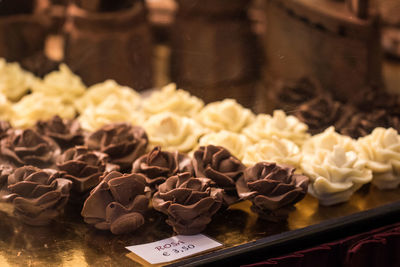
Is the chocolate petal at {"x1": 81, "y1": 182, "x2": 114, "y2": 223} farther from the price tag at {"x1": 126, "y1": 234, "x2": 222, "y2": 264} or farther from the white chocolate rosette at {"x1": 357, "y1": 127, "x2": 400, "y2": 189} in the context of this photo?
the white chocolate rosette at {"x1": 357, "y1": 127, "x2": 400, "y2": 189}

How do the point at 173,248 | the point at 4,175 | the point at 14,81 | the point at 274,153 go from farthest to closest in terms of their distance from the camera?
1. the point at 14,81
2. the point at 274,153
3. the point at 4,175
4. the point at 173,248

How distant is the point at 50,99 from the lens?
1.70 m

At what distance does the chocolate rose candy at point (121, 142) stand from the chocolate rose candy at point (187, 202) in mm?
219

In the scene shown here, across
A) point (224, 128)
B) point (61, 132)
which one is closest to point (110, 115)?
point (61, 132)

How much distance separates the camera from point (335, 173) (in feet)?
3.96

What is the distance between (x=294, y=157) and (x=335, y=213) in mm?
140

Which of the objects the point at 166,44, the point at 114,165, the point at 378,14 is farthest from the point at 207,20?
the point at 114,165

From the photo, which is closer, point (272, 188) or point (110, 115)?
point (272, 188)

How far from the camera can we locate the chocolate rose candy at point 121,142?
1.29 m

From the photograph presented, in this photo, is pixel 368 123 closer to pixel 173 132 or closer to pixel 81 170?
pixel 173 132

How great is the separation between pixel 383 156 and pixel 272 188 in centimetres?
31

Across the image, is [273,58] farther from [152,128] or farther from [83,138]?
[83,138]

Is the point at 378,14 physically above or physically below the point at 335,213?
above

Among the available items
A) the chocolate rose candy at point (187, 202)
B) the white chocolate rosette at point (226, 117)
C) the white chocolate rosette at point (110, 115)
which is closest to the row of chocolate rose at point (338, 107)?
the white chocolate rosette at point (226, 117)
